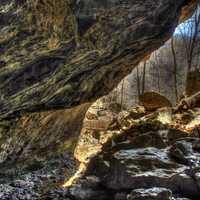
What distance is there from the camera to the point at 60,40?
563cm

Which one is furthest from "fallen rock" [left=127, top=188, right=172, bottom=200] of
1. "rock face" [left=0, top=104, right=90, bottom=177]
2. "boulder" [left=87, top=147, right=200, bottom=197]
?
"rock face" [left=0, top=104, right=90, bottom=177]

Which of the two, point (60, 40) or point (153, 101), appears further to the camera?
point (153, 101)

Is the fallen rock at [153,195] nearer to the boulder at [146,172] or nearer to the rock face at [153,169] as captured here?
the rock face at [153,169]

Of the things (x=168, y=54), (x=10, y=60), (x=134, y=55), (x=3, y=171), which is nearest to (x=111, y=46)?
(x=134, y=55)

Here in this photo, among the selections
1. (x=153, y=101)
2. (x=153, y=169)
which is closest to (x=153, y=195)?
(x=153, y=169)

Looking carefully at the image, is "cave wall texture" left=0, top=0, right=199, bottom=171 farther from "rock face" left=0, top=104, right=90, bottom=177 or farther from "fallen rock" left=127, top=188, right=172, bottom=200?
"fallen rock" left=127, top=188, right=172, bottom=200

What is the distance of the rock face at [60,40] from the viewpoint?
5457 mm

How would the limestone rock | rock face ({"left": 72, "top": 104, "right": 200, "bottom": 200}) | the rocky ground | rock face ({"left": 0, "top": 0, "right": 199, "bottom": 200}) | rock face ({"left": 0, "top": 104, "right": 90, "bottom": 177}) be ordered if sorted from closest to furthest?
rock face ({"left": 72, "top": 104, "right": 200, "bottom": 200}) < the rocky ground < rock face ({"left": 0, "top": 0, "right": 199, "bottom": 200}) < rock face ({"left": 0, "top": 104, "right": 90, "bottom": 177}) < the limestone rock

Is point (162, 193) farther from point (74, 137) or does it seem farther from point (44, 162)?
point (74, 137)

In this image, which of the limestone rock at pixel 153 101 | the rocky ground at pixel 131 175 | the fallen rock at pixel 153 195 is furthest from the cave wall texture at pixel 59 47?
the limestone rock at pixel 153 101

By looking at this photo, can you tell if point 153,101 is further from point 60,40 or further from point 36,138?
point 60,40

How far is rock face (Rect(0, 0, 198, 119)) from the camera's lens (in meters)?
5.46

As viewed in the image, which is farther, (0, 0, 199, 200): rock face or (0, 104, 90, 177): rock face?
(0, 104, 90, 177): rock face

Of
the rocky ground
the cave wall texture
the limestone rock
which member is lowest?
the rocky ground
